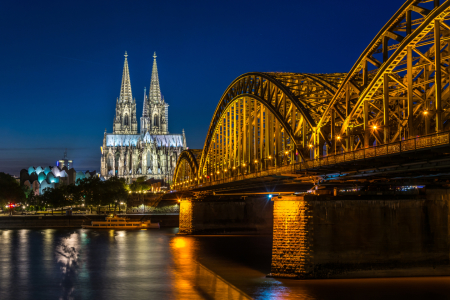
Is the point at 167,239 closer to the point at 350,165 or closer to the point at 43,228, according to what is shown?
the point at 43,228

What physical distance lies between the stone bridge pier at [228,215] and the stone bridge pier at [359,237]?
48.8 meters

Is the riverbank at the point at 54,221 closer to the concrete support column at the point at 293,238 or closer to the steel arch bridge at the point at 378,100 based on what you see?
the steel arch bridge at the point at 378,100

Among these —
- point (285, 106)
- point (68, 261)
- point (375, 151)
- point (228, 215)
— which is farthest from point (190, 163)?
point (375, 151)

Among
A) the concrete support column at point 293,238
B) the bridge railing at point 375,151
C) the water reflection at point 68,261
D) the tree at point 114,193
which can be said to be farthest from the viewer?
the tree at point 114,193

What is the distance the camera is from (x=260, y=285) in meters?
37.2

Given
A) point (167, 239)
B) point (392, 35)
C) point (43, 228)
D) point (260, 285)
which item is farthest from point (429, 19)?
point (43, 228)

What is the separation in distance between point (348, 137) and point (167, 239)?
48.0 metres

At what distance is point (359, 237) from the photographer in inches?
1432

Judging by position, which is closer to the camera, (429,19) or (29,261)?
(429,19)

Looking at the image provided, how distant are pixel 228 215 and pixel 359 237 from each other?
52.7 metres

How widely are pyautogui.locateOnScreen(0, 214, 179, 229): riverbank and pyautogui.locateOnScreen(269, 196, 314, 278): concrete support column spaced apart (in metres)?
80.9

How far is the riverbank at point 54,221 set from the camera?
10894cm

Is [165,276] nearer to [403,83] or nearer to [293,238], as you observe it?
[293,238]

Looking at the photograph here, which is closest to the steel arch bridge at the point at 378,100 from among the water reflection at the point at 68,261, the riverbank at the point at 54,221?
the water reflection at the point at 68,261
